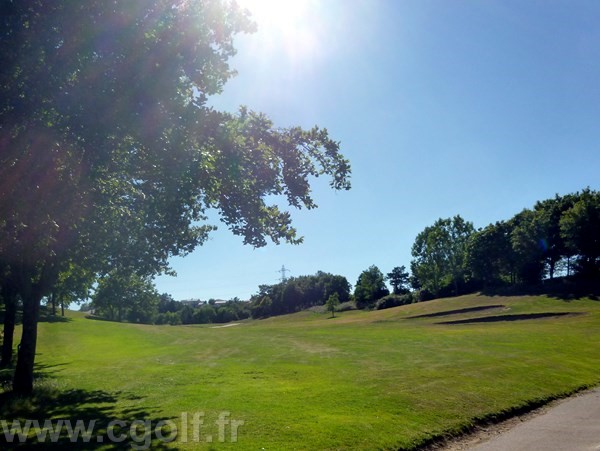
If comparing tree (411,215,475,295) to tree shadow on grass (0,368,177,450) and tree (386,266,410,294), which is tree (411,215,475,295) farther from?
tree shadow on grass (0,368,177,450)

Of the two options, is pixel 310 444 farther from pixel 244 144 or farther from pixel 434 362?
pixel 434 362

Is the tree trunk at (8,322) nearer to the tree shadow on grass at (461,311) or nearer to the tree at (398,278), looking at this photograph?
the tree shadow on grass at (461,311)

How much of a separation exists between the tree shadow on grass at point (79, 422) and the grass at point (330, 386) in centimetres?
9

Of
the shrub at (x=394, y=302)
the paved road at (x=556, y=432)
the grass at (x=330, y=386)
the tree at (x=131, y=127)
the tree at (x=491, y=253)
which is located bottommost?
the paved road at (x=556, y=432)

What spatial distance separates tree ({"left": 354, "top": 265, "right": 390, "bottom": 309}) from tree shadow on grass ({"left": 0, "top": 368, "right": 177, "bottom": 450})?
94532 mm

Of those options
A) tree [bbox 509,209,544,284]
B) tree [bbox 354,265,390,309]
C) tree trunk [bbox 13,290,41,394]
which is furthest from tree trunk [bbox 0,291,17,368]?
tree [bbox 354,265,390,309]

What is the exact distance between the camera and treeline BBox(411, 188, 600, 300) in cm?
6931

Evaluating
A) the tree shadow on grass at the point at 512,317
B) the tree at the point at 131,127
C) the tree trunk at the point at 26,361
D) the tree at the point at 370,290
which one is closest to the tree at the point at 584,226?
the tree shadow on grass at the point at 512,317

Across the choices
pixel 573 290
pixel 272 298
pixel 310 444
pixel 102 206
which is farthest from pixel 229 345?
pixel 272 298

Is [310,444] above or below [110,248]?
below

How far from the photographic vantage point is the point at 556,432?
1216 centimetres

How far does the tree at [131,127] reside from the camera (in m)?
8.73

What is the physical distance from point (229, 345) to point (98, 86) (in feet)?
99.7

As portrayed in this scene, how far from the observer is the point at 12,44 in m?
8.20
